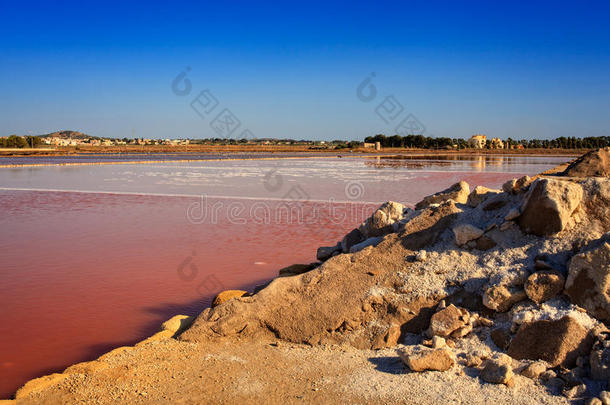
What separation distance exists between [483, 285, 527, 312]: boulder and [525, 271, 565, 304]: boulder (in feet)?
0.25

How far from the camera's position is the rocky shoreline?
3529 millimetres

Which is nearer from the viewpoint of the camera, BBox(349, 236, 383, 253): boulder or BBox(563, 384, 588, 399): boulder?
BBox(563, 384, 588, 399): boulder

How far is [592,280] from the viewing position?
394 centimetres

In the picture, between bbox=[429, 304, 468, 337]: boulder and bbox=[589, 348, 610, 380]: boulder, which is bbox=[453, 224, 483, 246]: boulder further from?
bbox=[589, 348, 610, 380]: boulder

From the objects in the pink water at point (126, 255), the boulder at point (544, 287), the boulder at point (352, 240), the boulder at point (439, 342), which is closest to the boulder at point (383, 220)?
the boulder at point (352, 240)

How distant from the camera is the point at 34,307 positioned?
18.0 feet

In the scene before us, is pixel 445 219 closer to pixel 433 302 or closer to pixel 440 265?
pixel 440 265

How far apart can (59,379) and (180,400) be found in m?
1.03

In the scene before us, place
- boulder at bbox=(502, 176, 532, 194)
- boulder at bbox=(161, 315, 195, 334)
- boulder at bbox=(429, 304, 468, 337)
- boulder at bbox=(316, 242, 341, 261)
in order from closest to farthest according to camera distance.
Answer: boulder at bbox=(429, 304, 468, 337)
boulder at bbox=(161, 315, 195, 334)
boulder at bbox=(502, 176, 532, 194)
boulder at bbox=(316, 242, 341, 261)

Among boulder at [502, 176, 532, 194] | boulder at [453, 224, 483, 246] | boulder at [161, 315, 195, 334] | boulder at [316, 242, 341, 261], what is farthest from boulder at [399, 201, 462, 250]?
boulder at [161, 315, 195, 334]

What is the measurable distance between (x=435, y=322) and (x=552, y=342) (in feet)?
2.84

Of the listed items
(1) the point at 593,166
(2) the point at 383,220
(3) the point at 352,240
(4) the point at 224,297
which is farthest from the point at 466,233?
(4) the point at 224,297

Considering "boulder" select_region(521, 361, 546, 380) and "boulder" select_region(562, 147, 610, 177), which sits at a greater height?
"boulder" select_region(562, 147, 610, 177)

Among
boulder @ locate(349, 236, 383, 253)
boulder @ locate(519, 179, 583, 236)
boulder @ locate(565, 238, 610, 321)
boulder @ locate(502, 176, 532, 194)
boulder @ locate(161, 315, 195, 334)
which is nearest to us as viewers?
boulder @ locate(565, 238, 610, 321)
